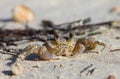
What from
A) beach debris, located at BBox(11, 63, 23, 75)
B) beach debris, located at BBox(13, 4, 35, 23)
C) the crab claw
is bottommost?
beach debris, located at BBox(11, 63, 23, 75)

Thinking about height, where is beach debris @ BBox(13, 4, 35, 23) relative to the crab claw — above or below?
above

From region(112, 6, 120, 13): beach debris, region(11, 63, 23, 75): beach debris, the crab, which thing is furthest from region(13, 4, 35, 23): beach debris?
region(11, 63, 23, 75): beach debris

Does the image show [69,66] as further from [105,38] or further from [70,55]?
[105,38]

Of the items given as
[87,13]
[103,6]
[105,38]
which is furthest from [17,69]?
[103,6]

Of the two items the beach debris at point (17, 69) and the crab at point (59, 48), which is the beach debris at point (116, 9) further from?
the beach debris at point (17, 69)

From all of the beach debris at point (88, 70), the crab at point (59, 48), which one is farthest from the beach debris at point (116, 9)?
the beach debris at point (88, 70)

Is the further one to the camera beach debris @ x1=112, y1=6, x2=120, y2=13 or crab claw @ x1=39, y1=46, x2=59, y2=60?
beach debris @ x1=112, y1=6, x2=120, y2=13

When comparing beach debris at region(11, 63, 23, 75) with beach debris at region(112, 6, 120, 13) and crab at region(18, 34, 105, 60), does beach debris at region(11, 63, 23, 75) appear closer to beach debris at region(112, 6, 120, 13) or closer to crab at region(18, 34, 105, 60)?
crab at region(18, 34, 105, 60)
